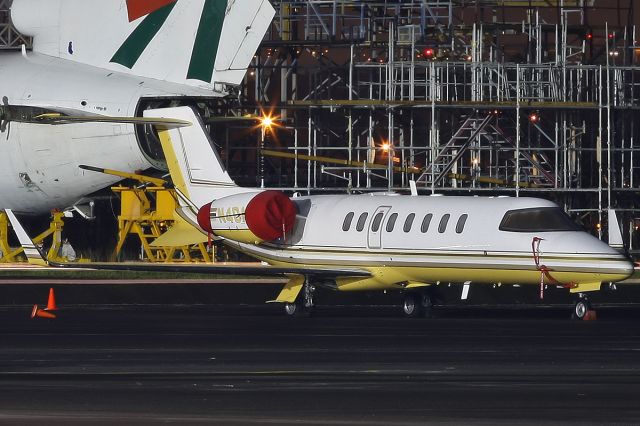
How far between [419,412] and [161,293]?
20.3 metres

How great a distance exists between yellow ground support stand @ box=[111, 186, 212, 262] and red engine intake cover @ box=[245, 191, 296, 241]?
41.5ft

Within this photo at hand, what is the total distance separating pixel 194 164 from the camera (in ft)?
109

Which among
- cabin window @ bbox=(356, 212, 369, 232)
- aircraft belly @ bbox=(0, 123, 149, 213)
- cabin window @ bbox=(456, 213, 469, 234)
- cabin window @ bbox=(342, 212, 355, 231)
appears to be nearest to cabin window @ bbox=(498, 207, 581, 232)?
cabin window @ bbox=(456, 213, 469, 234)

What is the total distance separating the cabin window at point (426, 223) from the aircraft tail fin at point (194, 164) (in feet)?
16.0

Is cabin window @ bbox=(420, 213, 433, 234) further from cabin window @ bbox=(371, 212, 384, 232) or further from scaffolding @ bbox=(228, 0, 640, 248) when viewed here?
scaffolding @ bbox=(228, 0, 640, 248)

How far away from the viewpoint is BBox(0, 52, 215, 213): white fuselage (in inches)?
1629

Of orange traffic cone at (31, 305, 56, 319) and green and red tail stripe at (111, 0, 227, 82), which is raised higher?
green and red tail stripe at (111, 0, 227, 82)

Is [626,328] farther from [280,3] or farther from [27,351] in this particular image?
[280,3]

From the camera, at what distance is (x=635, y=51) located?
150 ft

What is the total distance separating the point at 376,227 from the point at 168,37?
14199 mm

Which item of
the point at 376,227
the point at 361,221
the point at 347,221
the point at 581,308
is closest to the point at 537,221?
the point at 581,308

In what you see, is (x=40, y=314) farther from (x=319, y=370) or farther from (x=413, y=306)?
(x=319, y=370)

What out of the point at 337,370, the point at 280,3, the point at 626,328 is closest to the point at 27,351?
the point at 337,370

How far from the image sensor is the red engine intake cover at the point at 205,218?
31542 mm
